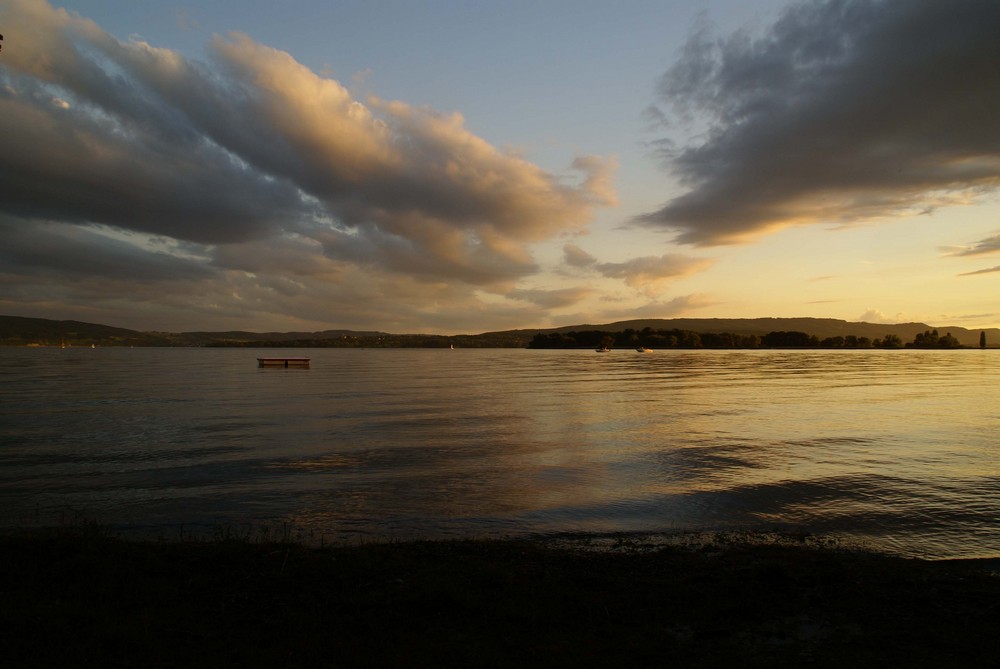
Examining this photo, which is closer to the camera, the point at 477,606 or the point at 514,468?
the point at 477,606

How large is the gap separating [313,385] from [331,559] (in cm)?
5710

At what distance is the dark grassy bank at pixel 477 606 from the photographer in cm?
707

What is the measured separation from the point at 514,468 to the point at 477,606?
1321cm

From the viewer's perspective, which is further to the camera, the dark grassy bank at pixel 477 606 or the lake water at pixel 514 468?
the lake water at pixel 514 468

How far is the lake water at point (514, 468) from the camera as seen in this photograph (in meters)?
14.8

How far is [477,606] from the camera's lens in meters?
8.48

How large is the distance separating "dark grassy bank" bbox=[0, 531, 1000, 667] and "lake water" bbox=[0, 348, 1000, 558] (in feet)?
9.82

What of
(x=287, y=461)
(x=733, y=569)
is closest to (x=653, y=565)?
(x=733, y=569)

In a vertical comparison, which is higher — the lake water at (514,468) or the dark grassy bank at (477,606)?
the dark grassy bank at (477,606)

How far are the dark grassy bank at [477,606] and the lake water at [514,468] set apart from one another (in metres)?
2.99

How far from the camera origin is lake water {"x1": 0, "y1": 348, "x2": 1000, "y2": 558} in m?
14.8

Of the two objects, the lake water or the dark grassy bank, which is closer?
the dark grassy bank

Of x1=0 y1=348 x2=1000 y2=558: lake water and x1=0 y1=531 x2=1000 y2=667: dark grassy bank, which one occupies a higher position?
x1=0 y1=531 x2=1000 y2=667: dark grassy bank

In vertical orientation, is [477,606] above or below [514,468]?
above
